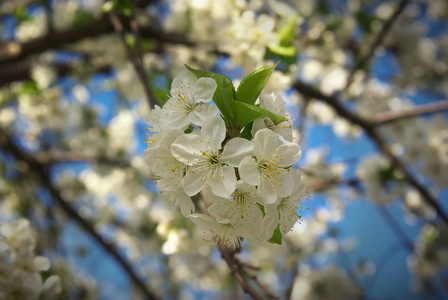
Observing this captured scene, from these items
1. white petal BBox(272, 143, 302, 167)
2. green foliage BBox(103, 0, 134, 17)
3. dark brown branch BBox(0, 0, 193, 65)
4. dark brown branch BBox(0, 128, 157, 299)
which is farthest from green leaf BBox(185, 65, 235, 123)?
dark brown branch BBox(0, 128, 157, 299)

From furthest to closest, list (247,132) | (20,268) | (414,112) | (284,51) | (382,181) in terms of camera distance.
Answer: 1. (382,181)
2. (414,112)
3. (284,51)
4. (20,268)
5. (247,132)

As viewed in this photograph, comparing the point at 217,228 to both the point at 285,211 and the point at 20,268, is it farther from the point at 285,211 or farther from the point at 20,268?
the point at 20,268

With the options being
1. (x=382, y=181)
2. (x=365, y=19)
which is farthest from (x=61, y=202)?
(x=365, y=19)

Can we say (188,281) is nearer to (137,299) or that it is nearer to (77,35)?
(137,299)

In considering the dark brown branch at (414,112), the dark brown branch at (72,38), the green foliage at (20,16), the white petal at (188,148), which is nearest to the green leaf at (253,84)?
the white petal at (188,148)

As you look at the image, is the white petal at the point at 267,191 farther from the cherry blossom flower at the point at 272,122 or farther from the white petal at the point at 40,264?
the white petal at the point at 40,264

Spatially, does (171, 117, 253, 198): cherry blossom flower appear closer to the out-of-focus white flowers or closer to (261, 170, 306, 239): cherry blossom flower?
(261, 170, 306, 239): cherry blossom flower

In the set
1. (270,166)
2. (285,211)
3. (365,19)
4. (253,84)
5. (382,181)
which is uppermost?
(253,84)
